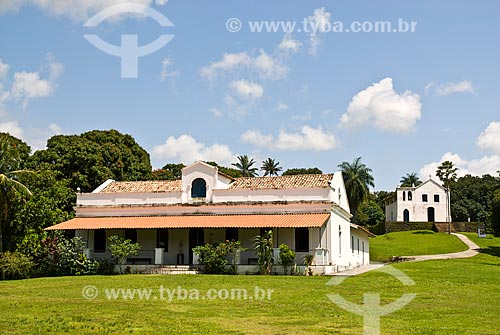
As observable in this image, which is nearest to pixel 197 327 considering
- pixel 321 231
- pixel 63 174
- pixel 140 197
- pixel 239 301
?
pixel 239 301

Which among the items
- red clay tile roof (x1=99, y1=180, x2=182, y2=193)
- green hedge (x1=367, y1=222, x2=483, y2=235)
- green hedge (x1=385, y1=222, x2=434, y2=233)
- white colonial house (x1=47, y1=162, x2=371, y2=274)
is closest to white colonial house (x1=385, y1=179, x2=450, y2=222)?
green hedge (x1=367, y1=222, x2=483, y2=235)

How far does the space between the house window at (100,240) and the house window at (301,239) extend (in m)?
11.8

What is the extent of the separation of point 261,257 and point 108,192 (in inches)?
475

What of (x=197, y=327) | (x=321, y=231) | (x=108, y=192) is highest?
(x=108, y=192)

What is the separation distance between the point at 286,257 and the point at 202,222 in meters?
5.50

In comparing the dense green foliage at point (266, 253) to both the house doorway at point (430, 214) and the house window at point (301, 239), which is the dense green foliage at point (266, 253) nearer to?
the house window at point (301, 239)

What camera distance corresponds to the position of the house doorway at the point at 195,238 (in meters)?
35.8

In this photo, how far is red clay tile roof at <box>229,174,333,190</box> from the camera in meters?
34.9

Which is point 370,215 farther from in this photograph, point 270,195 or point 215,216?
point 215,216

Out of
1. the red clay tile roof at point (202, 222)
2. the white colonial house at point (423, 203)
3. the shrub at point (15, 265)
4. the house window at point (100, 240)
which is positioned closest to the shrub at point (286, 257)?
the red clay tile roof at point (202, 222)

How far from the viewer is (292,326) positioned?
553 inches

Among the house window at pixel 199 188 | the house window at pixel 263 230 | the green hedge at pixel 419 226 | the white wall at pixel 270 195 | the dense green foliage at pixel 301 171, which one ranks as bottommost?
the house window at pixel 263 230

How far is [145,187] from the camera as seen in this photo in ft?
126

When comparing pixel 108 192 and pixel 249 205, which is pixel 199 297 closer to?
pixel 249 205
